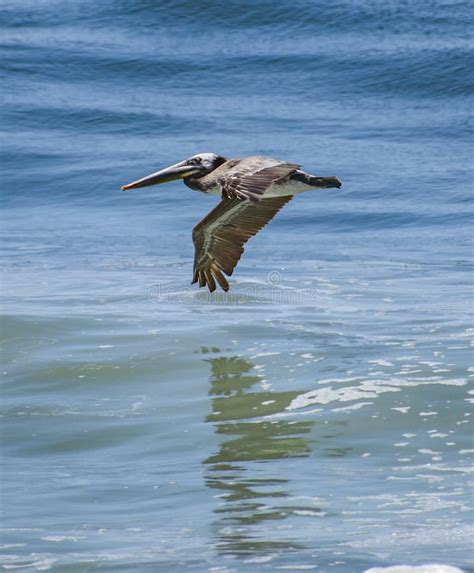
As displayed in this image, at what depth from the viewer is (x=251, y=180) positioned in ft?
26.7

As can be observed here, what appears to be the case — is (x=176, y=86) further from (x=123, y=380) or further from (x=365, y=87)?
A: (x=123, y=380)

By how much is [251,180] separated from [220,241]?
131cm

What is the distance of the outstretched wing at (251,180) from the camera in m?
7.94

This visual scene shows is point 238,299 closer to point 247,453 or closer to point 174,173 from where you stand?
point 174,173

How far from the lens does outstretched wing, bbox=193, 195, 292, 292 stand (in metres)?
9.38

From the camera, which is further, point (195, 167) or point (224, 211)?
point (195, 167)

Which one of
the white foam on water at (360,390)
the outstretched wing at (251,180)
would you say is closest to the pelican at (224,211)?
the outstretched wing at (251,180)

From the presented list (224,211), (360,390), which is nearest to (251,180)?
(224,211)

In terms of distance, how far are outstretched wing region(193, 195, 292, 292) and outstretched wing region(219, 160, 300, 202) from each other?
0.93 m

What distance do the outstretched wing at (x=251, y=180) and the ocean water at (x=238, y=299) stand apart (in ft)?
4.72

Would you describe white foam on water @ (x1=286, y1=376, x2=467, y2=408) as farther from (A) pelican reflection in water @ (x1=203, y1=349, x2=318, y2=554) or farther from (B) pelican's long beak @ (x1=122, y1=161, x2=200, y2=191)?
(B) pelican's long beak @ (x1=122, y1=161, x2=200, y2=191)

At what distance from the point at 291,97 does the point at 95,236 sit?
18.9ft

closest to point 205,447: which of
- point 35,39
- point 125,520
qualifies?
Result: point 125,520

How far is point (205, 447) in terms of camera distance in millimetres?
7516
